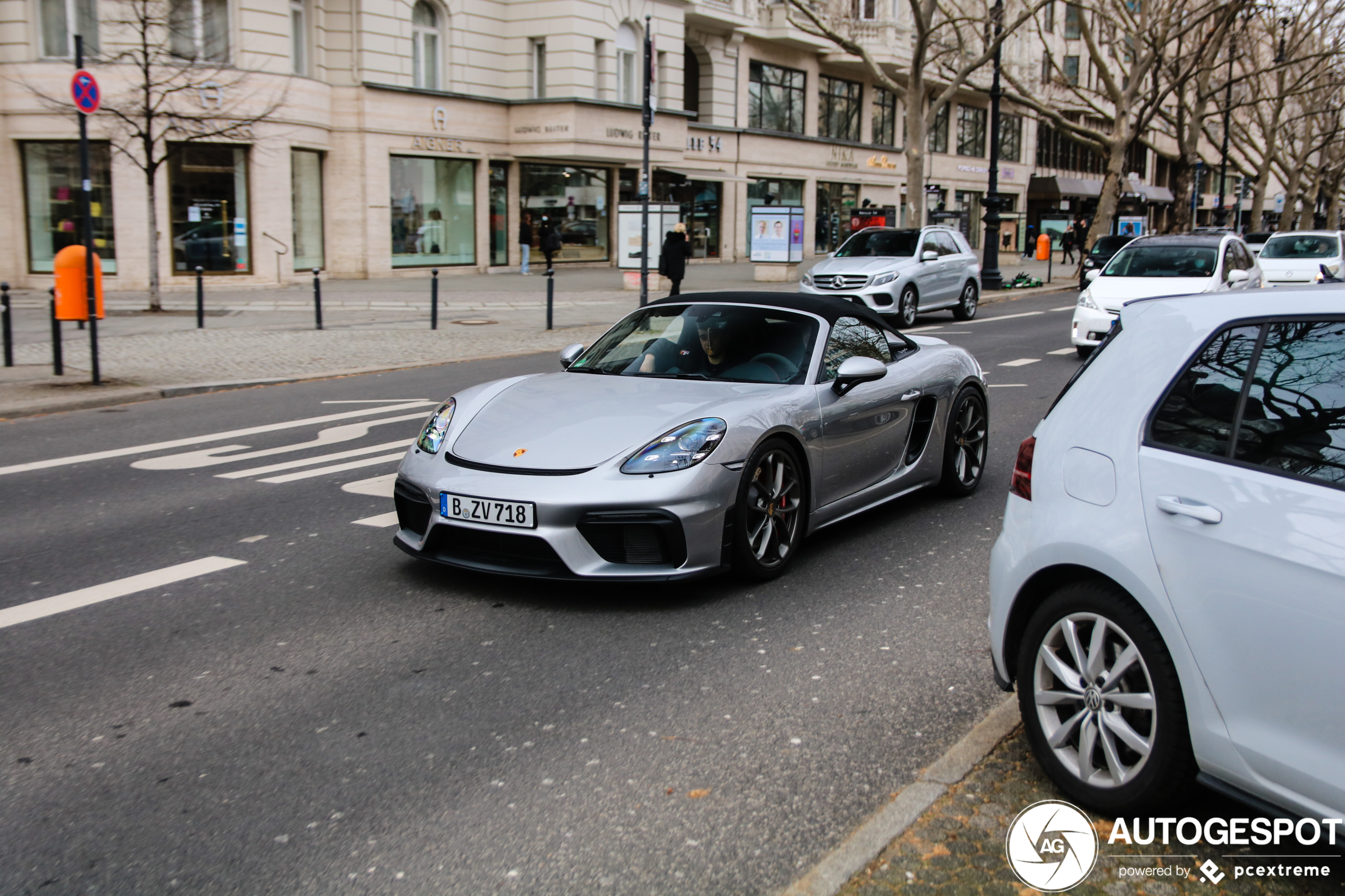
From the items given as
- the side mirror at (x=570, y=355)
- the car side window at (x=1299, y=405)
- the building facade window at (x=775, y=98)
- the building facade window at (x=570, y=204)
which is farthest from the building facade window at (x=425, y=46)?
the car side window at (x=1299, y=405)

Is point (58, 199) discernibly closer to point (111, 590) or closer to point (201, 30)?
point (201, 30)

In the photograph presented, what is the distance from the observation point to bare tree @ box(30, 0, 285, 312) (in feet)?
80.4

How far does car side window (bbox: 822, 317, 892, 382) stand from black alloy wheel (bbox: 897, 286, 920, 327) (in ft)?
47.1

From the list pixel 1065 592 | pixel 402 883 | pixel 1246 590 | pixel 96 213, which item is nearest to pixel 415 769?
pixel 402 883

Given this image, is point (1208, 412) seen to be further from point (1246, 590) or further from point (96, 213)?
point (96, 213)

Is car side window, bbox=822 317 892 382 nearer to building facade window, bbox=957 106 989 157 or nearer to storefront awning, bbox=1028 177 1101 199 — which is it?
building facade window, bbox=957 106 989 157

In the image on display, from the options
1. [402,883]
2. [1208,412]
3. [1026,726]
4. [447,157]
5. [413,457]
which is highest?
[447,157]

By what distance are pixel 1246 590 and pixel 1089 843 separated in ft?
2.71

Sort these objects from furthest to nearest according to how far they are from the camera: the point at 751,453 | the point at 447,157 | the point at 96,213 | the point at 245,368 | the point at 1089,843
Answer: the point at 447,157 < the point at 96,213 < the point at 245,368 < the point at 751,453 < the point at 1089,843

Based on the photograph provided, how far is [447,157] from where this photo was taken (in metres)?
33.3

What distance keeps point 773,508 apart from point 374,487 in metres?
3.23

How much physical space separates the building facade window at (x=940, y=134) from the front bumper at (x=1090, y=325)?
42.0 meters

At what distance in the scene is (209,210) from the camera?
90.5 feet

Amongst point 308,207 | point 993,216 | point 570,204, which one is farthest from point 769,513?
point 570,204
